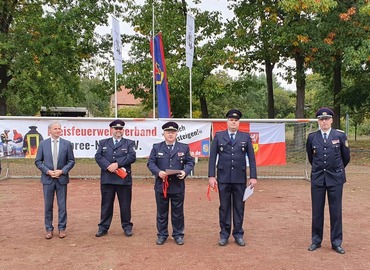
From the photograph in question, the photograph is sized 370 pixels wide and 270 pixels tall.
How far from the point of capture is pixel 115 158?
6332 millimetres

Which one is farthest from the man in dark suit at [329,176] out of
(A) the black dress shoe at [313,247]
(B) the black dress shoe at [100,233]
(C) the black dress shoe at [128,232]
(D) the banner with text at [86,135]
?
(D) the banner with text at [86,135]

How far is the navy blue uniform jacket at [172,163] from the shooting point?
603cm

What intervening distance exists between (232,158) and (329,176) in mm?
1329

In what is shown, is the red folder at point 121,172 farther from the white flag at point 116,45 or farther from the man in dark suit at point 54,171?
the white flag at point 116,45

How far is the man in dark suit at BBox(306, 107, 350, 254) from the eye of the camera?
564 cm

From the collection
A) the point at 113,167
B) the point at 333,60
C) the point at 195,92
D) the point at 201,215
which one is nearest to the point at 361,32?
the point at 333,60

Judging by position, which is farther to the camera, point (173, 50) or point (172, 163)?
point (173, 50)

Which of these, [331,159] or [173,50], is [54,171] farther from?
[173,50]

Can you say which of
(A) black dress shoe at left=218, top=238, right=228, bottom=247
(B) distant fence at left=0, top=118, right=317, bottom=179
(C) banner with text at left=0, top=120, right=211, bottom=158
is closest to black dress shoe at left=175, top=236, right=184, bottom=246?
(A) black dress shoe at left=218, top=238, right=228, bottom=247

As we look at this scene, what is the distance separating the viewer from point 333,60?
1881 cm

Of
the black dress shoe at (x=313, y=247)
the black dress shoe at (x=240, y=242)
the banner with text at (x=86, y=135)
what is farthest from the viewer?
the banner with text at (x=86, y=135)

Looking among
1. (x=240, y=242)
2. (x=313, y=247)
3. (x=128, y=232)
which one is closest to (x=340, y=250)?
(x=313, y=247)

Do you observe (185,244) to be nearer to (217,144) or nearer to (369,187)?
(217,144)

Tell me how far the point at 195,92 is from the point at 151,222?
1351 centimetres
